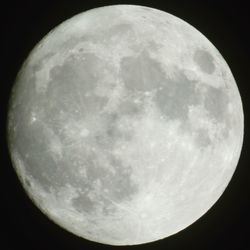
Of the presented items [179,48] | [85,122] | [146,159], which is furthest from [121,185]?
[179,48]

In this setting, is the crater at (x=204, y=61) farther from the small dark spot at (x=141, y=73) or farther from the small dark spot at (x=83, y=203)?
the small dark spot at (x=83, y=203)

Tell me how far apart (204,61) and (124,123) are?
709mm

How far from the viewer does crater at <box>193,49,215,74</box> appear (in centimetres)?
310

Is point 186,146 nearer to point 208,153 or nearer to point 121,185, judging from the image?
point 208,153

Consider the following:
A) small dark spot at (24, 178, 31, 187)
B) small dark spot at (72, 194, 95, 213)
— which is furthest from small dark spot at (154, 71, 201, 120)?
small dark spot at (24, 178, 31, 187)

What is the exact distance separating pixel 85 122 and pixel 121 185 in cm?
44

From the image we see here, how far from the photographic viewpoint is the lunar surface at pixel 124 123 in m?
2.87

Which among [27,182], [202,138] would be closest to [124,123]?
[202,138]

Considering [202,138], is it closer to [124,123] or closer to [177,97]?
[177,97]

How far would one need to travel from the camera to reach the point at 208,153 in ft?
10.0

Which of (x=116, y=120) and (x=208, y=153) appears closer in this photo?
(x=116, y=120)

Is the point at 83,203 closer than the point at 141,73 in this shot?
No

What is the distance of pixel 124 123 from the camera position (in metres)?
2.85

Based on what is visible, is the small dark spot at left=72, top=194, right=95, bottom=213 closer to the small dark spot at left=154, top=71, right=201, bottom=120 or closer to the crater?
the small dark spot at left=154, top=71, right=201, bottom=120
